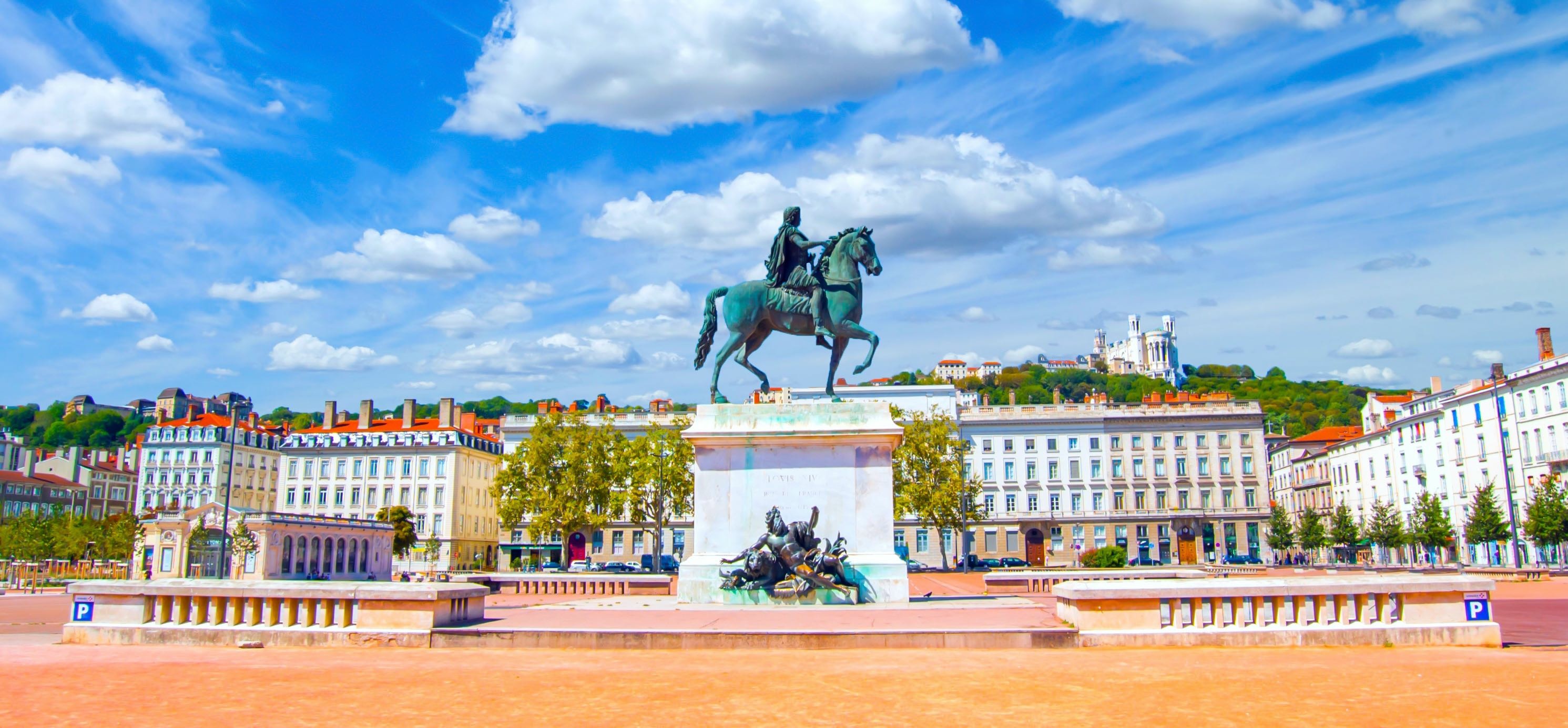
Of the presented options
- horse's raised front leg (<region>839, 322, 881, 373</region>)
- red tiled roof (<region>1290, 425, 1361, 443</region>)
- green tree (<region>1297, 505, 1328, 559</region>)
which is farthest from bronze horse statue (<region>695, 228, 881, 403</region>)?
red tiled roof (<region>1290, 425, 1361, 443</region>)

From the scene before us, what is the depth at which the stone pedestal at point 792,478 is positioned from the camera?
17.3m

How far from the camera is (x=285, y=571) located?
58.8 m

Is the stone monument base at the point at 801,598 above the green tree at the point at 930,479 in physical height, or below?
below

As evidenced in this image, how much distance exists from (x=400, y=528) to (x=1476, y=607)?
251 ft

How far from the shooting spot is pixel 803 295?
1900cm

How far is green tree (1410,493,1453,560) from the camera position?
207 ft

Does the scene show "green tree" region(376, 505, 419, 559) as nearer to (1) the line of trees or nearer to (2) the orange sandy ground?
(1) the line of trees

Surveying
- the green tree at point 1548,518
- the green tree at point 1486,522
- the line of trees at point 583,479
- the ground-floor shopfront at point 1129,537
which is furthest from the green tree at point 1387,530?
the line of trees at point 583,479

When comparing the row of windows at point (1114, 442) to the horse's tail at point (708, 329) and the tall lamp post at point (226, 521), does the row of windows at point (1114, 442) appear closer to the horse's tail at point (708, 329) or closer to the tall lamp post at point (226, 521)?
the tall lamp post at point (226, 521)

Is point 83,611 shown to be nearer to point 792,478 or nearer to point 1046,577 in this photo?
point 792,478

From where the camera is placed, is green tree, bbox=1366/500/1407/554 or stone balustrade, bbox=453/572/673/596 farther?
green tree, bbox=1366/500/1407/554

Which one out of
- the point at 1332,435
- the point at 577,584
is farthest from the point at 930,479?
the point at 1332,435

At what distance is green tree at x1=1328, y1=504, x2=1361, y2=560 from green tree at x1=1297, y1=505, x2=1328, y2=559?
78 centimetres

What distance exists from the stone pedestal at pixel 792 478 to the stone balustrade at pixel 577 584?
333 inches
